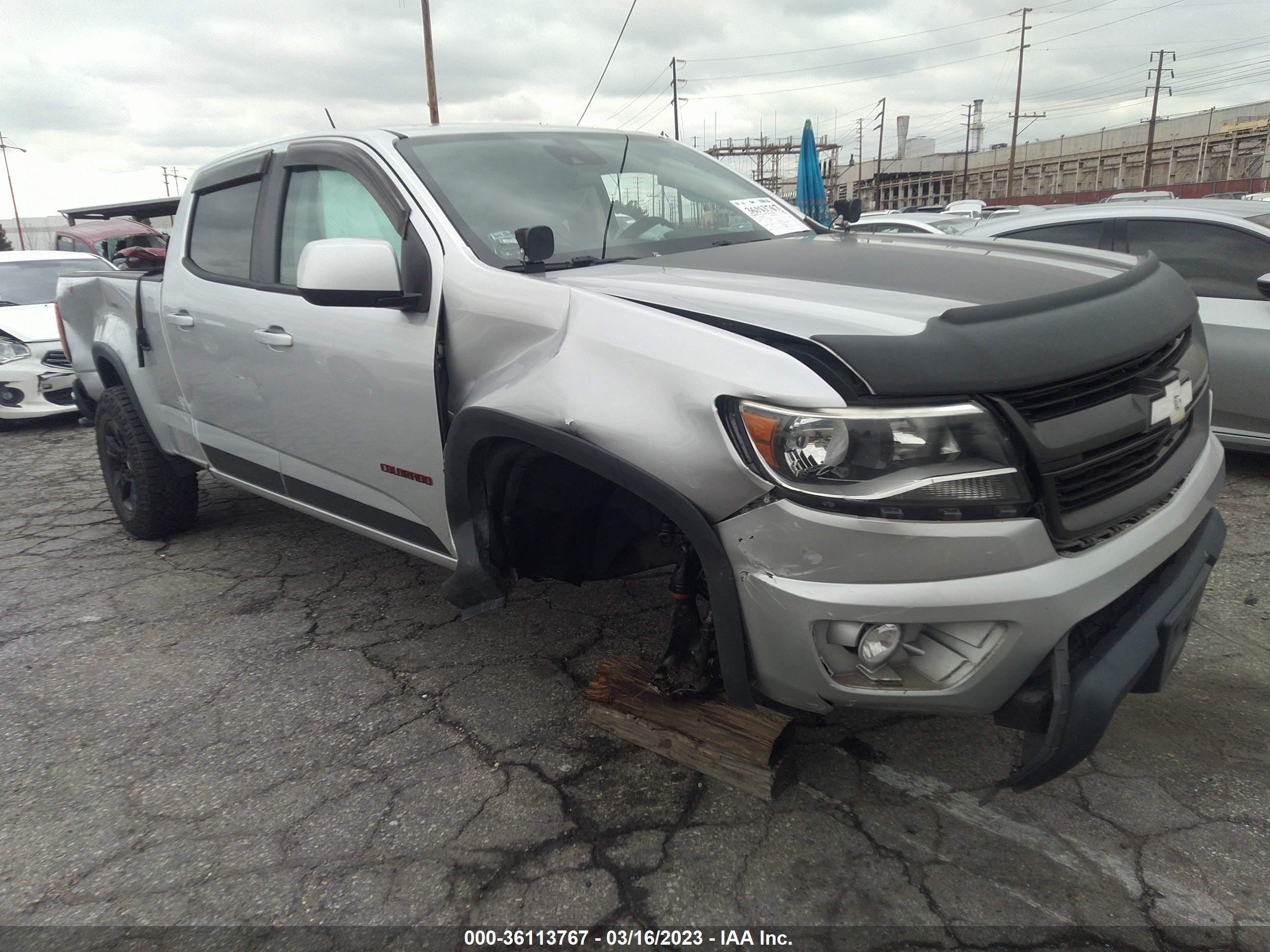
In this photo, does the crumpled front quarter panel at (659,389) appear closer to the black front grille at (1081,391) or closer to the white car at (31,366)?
the black front grille at (1081,391)

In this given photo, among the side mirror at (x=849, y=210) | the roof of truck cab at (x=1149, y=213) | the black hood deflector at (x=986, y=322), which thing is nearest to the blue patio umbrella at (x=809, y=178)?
the roof of truck cab at (x=1149, y=213)

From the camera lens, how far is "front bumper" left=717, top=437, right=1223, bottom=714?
166 centimetres

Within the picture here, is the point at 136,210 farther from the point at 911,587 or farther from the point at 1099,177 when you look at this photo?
the point at 1099,177

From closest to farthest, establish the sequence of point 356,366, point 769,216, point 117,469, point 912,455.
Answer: point 912,455, point 356,366, point 769,216, point 117,469

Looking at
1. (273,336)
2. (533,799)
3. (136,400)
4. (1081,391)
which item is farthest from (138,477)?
(1081,391)

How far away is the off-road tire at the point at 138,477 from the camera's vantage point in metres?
4.23

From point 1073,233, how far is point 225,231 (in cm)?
459

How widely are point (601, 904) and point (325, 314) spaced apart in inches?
74.9

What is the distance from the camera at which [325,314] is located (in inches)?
112

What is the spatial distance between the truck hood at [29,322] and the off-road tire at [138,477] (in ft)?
13.1

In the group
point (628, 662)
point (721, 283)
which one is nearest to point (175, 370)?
point (628, 662)

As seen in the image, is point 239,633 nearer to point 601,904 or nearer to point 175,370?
point 175,370

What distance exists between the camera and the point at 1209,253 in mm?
4766

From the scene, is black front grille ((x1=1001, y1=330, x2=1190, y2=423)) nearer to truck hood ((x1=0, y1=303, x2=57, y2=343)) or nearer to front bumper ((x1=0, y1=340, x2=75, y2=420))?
front bumper ((x1=0, y1=340, x2=75, y2=420))
